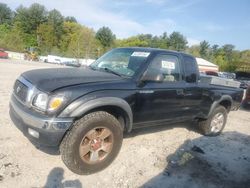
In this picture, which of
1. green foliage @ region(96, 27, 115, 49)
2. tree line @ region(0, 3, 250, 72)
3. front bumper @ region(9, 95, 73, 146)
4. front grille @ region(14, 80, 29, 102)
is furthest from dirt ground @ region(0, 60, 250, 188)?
green foliage @ region(96, 27, 115, 49)

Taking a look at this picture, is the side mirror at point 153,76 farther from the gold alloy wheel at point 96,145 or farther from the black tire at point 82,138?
the gold alloy wheel at point 96,145

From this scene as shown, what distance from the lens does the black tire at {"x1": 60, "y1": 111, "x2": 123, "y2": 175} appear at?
151 inches

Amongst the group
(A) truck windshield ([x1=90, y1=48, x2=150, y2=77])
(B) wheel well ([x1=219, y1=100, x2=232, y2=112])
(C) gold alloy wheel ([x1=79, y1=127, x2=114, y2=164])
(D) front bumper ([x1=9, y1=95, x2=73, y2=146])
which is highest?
(A) truck windshield ([x1=90, y1=48, x2=150, y2=77])

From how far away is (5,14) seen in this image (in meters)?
109

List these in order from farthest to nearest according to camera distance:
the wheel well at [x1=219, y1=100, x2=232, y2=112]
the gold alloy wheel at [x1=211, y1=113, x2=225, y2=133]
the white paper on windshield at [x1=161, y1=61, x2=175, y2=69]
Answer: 1. the wheel well at [x1=219, y1=100, x2=232, y2=112]
2. the gold alloy wheel at [x1=211, y1=113, x2=225, y2=133]
3. the white paper on windshield at [x1=161, y1=61, x2=175, y2=69]

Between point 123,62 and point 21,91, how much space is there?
74.4 inches

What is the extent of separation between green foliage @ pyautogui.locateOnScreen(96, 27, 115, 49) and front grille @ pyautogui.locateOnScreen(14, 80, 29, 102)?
86.7 m

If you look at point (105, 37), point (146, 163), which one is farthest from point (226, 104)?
point (105, 37)

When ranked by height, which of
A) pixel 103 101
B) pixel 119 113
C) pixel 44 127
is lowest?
pixel 44 127

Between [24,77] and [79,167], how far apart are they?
172 centimetres

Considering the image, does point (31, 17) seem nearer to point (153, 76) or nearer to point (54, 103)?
point (153, 76)

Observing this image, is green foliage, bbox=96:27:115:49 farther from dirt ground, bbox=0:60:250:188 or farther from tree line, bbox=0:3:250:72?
dirt ground, bbox=0:60:250:188

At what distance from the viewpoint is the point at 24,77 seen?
4.42 meters

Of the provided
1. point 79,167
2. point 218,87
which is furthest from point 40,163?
point 218,87
